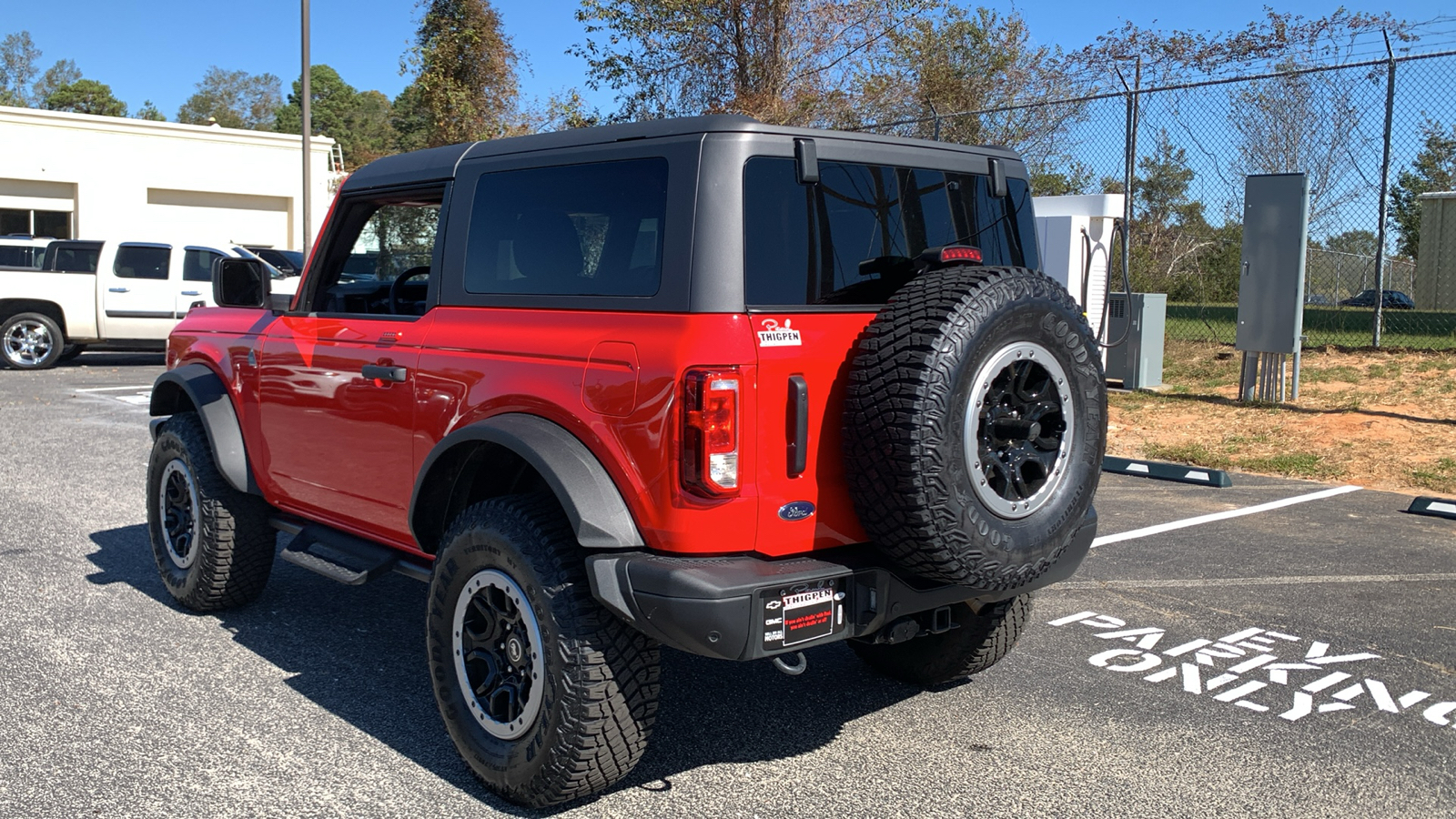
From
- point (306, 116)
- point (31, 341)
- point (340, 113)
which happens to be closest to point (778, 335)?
point (31, 341)

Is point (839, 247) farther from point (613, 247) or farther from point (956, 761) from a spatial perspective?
point (956, 761)

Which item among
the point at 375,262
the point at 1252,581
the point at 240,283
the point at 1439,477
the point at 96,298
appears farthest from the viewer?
the point at 96,298

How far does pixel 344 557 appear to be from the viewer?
15.3 feet

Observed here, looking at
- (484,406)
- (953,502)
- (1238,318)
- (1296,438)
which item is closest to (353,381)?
(484,406)

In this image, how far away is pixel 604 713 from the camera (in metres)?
3.36

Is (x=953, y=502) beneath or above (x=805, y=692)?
above

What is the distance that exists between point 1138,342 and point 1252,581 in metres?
7.31

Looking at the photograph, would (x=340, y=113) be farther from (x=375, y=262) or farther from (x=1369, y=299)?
(x=375, y=262)

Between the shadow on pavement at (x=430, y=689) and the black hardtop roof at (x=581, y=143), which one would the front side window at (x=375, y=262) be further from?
the shadow on pavement at (x=430, y=689)

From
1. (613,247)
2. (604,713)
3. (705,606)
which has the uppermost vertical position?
(613,247)

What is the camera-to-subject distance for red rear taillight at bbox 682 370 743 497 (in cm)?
320

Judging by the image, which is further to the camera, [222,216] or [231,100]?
[231,100]

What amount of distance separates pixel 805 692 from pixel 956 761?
2.66ft

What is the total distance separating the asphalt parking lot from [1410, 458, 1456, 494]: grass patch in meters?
2.30
